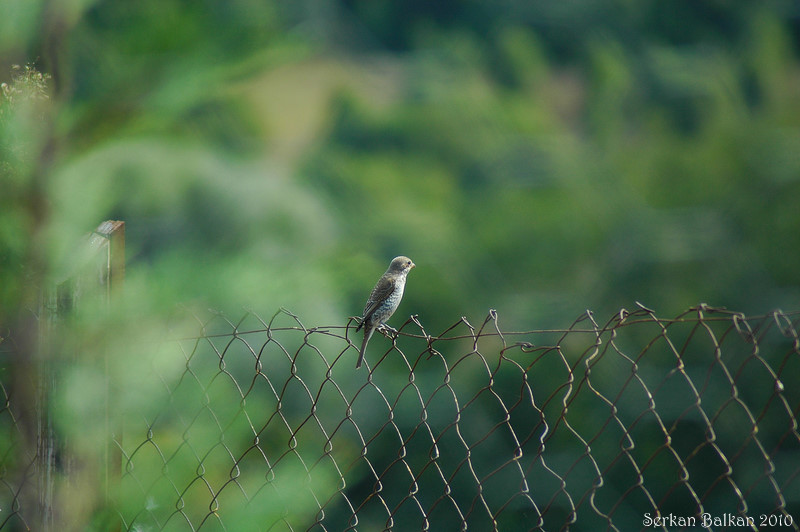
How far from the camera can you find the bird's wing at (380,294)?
4.33ft

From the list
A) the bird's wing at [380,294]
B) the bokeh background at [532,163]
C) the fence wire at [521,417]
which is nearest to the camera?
the bird's wing at [380,294]

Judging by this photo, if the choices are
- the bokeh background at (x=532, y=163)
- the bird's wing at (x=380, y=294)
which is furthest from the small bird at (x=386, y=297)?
the bokeh background at (x=532, y=163)

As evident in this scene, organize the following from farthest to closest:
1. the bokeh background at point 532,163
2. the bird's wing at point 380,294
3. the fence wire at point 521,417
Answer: the bokeh background at point 532,163, the fence wire at point 521,417, the bird's wing at point 380,294

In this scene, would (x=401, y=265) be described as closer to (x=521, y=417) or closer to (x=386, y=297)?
(x=386, y=297)

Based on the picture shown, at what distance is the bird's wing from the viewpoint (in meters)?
1.32

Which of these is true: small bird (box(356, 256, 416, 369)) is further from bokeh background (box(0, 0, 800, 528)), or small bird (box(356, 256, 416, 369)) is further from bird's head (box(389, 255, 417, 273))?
bokeh background (box(0, 0, 800, 528))

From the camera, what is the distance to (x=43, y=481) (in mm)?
424

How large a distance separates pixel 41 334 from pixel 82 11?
159 mm

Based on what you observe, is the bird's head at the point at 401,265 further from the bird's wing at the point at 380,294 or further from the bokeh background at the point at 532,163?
the bokeh background at the point at 532,163

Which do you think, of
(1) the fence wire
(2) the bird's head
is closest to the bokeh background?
(1) the fence wire

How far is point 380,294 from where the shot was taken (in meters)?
1.34

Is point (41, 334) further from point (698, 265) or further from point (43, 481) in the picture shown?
point (698, 265)

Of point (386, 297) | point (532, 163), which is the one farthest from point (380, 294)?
point (532, 163)

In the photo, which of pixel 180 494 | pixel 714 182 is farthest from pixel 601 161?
pixel 180 494
